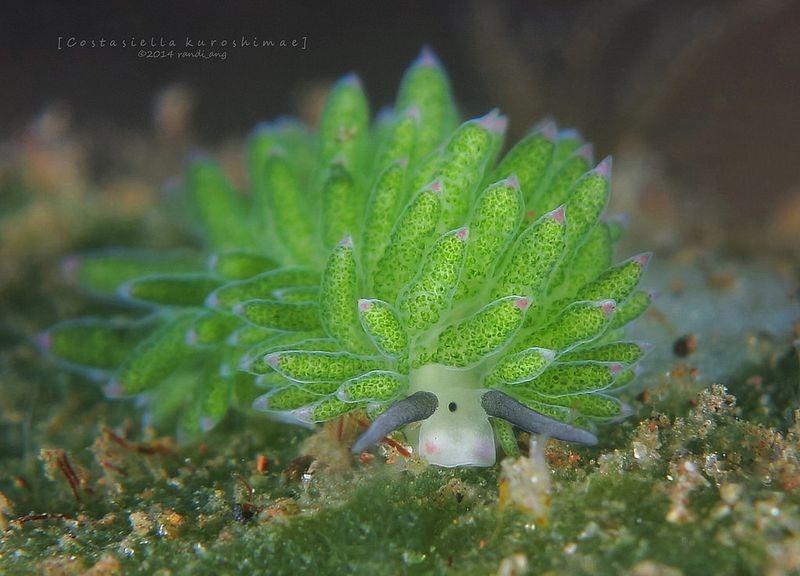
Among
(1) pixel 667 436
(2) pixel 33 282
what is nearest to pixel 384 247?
(1) pixel 667 436

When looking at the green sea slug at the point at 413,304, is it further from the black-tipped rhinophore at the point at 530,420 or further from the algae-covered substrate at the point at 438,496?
the algae-covered substrate at the point at 438,496

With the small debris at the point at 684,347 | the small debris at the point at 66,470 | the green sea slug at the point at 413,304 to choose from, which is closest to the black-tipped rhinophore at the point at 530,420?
the green sea slug at the point at 413,304

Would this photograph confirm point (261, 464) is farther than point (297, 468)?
Yes

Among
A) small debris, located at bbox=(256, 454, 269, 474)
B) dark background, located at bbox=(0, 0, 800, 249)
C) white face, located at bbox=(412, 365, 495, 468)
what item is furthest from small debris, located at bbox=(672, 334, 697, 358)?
dark background, located at bbox=(0, 0, 800, 249)

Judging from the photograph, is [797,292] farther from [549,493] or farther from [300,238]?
[300,238]

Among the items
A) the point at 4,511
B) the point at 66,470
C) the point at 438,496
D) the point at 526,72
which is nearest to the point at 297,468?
the point at 438,496

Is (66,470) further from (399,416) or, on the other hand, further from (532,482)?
(532,482)

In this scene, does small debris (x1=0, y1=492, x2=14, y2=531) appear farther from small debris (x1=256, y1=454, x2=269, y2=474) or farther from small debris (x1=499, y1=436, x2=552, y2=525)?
small debris (x1=499, y1=436, x2=552, y2=525)

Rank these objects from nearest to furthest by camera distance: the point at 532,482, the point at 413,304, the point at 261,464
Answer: the point at 532,482 < the point at 413,304 < the point at 261,464
